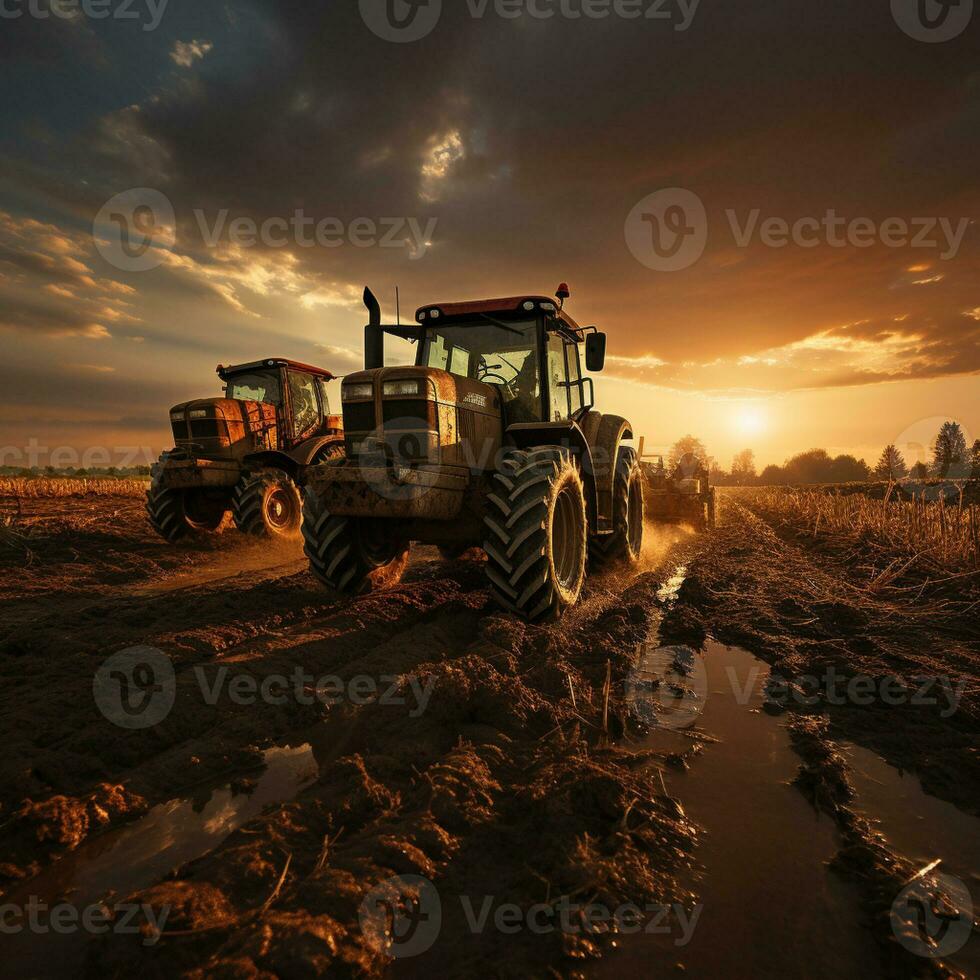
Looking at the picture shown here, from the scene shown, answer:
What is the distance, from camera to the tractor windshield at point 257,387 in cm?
1015

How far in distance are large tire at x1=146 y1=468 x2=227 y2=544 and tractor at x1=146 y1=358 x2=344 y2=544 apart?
0.01 metres

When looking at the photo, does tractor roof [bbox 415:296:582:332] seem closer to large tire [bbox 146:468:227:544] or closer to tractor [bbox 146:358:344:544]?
tractor [bbox 146:358:344:544]

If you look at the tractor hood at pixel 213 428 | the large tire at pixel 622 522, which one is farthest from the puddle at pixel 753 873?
the tractor hood at pixel 213 428

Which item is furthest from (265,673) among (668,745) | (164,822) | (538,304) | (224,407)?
(224,407)

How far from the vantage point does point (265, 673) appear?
11.4ft

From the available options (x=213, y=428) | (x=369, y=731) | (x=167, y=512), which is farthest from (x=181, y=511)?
(x=369, y=731)

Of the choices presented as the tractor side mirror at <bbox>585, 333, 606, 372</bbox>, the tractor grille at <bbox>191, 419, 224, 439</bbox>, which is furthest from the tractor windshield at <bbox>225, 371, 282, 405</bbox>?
the tractor side mirror at <bbox>585, 333, 606, 372</bbox>

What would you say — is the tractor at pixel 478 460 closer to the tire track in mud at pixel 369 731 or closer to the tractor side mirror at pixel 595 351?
the tractor side mirror at pixel 595 351

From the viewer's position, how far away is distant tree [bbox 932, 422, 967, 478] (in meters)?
80.4

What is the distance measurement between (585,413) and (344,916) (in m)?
6.20

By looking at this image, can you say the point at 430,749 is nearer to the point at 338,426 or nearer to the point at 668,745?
the point at 668,745

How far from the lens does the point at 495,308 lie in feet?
18.4

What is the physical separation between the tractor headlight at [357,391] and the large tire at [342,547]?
1010mm

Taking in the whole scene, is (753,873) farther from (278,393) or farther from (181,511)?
(278,393)
